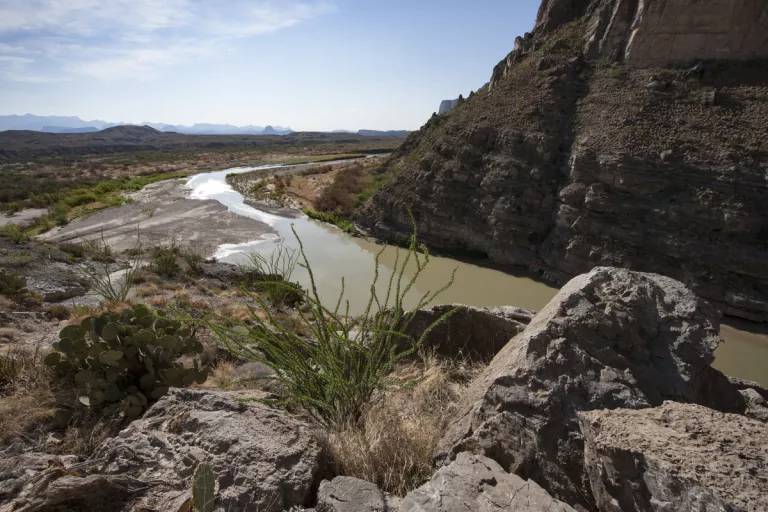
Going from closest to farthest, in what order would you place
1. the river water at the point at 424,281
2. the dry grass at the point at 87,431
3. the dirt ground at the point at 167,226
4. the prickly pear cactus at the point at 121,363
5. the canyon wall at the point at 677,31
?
the dry grass at the point at 87,431
the prickly pear cactus at the point at 121,363
the river water at the point at 424,281
the canyon wall at the point at 677,31
the dirt ground at the point at 167,226

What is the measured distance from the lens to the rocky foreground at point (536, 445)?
1.81 metres

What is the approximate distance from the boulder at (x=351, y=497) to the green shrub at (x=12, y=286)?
787 centimetres

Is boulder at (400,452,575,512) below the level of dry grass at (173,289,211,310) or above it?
above

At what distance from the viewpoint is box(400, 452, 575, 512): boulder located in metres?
1.89

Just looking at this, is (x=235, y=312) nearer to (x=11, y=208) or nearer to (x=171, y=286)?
(x=171, y=286)

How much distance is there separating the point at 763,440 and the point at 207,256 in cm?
1584

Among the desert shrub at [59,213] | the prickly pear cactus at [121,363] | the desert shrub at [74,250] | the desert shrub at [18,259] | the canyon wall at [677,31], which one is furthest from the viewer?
the desert shrub at [59,213]

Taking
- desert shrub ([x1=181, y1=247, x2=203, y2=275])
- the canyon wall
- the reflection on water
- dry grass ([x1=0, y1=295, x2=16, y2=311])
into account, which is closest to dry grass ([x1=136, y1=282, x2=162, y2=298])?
desert shrub ([x1=181, y1=247, x2=203, y2=275])

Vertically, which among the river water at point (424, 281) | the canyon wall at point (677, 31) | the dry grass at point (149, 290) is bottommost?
the river water at point (424, 281)

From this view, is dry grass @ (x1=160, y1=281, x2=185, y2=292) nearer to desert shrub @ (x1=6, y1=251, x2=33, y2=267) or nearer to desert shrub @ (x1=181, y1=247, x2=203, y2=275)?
desert shrub @ (x1=181, y1=247, x2=203, y2=275)

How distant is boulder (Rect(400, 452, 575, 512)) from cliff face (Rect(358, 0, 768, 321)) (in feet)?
39.0

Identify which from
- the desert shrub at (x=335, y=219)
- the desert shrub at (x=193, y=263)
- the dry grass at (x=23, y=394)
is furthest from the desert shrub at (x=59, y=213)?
the dry grass at (x=23, y=394)

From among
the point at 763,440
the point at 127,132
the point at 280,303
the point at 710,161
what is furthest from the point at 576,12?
the point at 127,132

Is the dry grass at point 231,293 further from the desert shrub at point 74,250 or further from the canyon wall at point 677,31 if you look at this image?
the canyon wall at point 677,31
